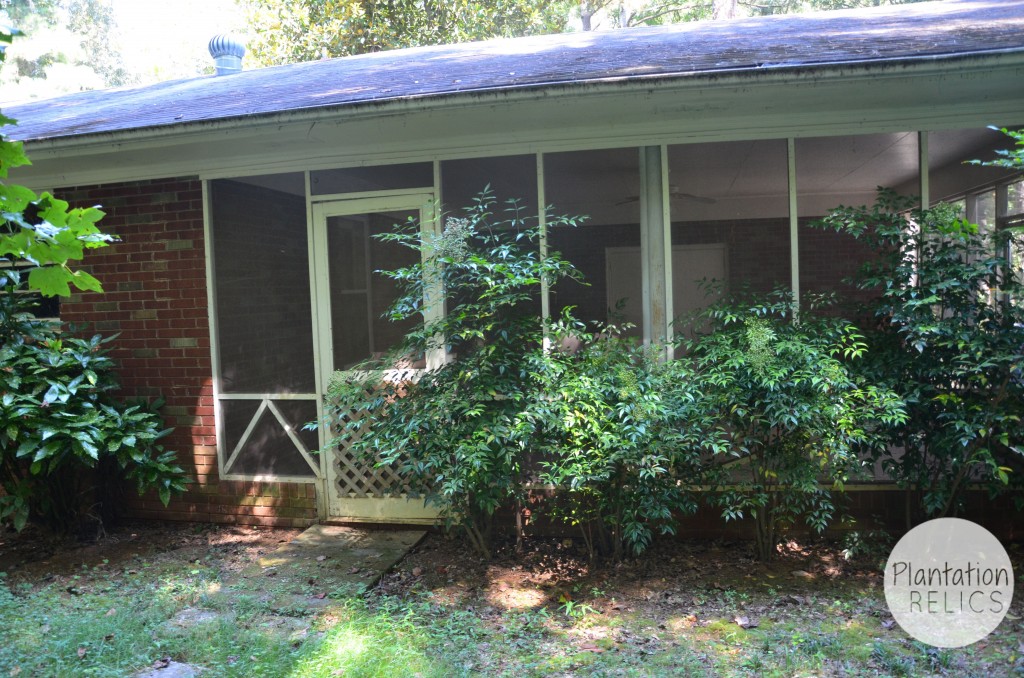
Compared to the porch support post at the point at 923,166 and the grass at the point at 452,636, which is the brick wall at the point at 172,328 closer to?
the grass at the point at 452,636

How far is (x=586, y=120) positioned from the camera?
5.02 metres

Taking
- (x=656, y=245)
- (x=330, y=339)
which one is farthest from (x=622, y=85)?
(x=330, y=339)

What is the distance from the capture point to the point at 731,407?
4.32 m

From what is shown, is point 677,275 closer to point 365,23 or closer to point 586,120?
point 586,120

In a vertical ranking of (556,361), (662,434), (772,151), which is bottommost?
(662,434)

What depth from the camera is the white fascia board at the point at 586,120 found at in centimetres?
438

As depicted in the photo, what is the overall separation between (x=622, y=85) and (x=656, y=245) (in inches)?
47.6

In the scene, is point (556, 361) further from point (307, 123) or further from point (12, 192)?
point (12, 192)

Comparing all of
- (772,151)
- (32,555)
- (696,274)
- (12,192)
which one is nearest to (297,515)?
(32,555)

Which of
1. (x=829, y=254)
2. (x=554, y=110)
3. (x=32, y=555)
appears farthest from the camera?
(x=829, y=254)

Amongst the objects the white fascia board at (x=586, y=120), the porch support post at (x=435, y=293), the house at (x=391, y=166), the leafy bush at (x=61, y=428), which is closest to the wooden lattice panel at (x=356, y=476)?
the house at (x=391, y=166)

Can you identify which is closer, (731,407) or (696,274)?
(731,407)

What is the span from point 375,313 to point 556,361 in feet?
6.48

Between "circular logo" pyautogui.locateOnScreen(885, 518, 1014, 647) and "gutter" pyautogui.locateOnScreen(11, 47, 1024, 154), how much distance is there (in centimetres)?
269
